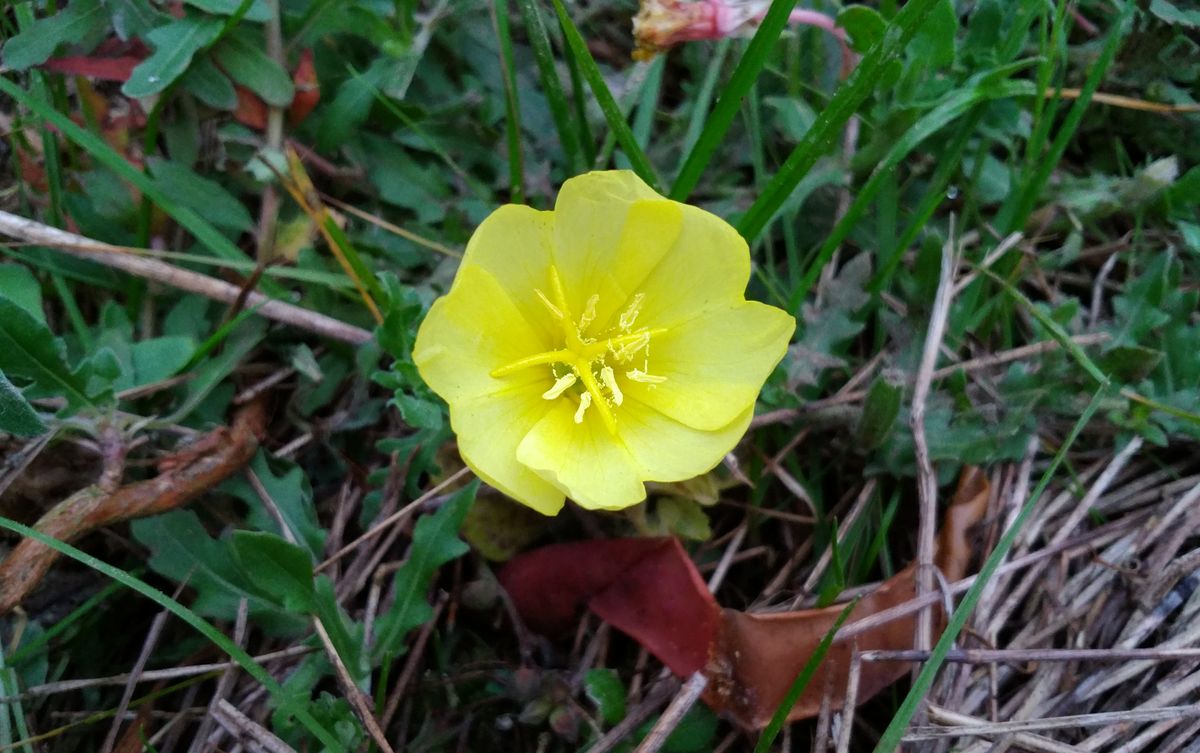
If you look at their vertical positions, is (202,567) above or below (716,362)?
below

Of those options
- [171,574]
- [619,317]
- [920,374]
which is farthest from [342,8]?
[920,374]

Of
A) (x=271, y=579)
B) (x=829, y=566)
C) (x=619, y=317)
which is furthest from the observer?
(x=829, y=566)

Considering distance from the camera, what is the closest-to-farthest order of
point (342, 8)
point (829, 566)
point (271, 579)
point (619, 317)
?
point (271, 579)
point (619, 317)
point (829, 566)
point (342, 8)

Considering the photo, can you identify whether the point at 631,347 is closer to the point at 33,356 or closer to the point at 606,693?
the point at 606,693

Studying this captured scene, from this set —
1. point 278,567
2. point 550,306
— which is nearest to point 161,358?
point 278,567

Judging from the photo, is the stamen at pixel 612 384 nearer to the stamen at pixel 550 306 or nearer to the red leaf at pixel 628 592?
the stamen at pixel 550 306

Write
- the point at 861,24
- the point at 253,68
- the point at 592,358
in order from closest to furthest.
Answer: the point at 592,358 < the point at 861,24 < the point at 253,68

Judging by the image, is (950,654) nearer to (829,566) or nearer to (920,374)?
(829,566)
